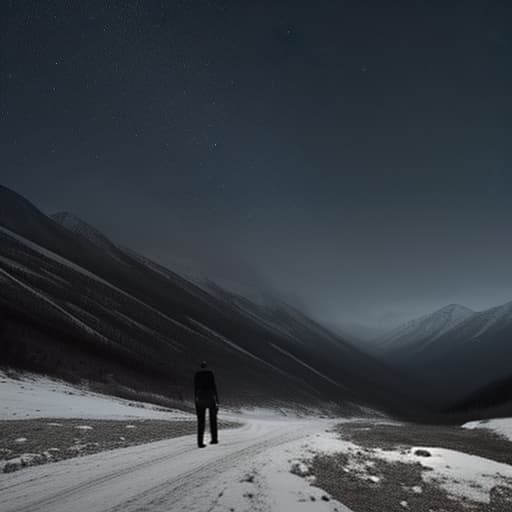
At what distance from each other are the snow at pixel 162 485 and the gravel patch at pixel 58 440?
0.63 meters

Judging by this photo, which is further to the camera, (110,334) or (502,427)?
(110,334)

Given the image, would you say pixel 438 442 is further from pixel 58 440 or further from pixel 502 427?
pixel 502 427

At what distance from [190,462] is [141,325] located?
100 metres

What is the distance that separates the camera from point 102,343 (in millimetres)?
76875

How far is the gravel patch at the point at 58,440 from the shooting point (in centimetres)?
899

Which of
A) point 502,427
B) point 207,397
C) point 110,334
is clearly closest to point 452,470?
point 207,397

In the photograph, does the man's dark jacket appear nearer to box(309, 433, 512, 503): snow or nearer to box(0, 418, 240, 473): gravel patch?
box(0, 418, 240, 473): gravel patch

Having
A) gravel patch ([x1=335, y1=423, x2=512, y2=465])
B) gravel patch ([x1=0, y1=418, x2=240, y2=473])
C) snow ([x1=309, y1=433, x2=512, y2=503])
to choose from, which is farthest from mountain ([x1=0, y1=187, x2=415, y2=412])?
snow ([x1=309, y1=433, x2=512, y2=503])

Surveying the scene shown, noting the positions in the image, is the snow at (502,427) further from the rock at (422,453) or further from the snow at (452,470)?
the snow at (452,470)

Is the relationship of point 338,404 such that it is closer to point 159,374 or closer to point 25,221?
point 159,374

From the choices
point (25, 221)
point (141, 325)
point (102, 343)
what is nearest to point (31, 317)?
point (102, 343)

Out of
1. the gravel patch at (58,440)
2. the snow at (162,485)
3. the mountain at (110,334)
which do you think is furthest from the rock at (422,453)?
the mountain at (110,334)

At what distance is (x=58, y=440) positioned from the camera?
1163 centimetres

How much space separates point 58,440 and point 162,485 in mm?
6210
